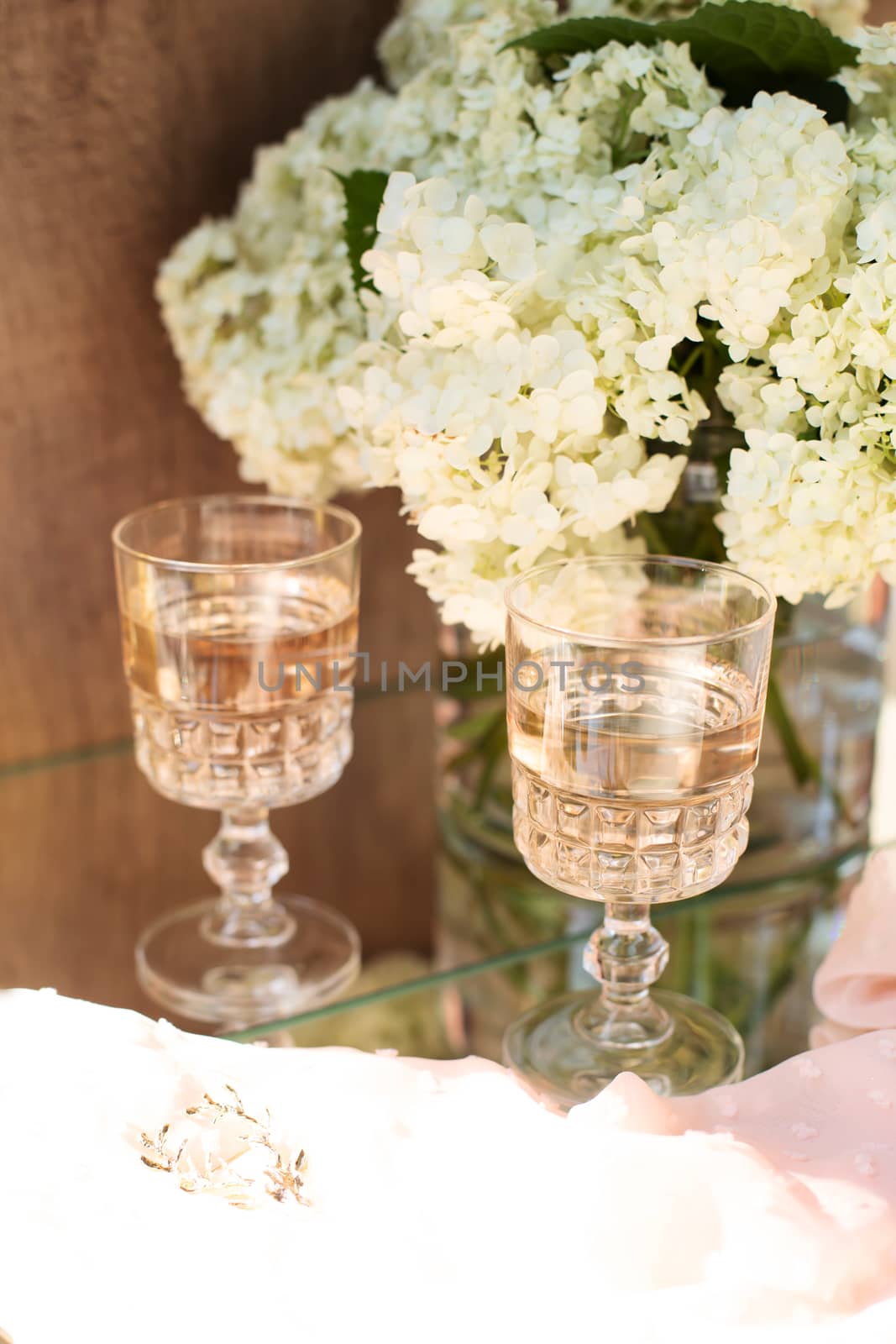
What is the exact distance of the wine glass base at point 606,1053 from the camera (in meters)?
0.65

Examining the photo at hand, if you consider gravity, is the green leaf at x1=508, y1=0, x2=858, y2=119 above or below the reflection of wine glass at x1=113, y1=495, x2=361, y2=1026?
above

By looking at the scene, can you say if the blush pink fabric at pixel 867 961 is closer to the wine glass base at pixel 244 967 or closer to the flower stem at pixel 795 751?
the flower stem at pixel 795 751

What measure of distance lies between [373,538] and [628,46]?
41 cm

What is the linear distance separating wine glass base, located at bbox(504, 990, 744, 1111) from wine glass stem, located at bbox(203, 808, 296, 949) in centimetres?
16

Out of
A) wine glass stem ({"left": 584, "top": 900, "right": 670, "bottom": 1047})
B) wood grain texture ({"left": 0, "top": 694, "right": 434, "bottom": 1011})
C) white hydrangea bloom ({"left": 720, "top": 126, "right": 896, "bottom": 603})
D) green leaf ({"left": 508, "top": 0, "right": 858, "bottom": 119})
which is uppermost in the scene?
green leaf ({"left": 508, "top": 0, "right": 858, "bottom": 119})

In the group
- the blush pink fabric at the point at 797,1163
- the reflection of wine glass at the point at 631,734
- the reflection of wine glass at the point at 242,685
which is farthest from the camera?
the reflection of wine glass at the point at 242,685

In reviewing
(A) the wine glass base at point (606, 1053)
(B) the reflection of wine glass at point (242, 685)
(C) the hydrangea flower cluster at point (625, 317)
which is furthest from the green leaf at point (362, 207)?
(A) the wine glass base at point (606, 1053)

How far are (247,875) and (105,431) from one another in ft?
0.99

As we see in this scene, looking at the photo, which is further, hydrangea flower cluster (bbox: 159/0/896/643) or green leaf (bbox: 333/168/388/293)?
green leaf (bbox: 333/168/388/293)

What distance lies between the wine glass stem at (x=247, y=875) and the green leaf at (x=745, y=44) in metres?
0.42

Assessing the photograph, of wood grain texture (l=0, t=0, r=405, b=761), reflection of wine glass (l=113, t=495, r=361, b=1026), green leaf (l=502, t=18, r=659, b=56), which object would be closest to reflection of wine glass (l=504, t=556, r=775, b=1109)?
reflection of wine glass (l=113, t=495, r=361, b=1026)

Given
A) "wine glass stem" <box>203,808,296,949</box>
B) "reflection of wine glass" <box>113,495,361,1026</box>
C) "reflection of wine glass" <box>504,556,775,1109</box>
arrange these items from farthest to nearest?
"wine glass stem" <box>203,808,296,949</box>
"reflection of wine glass" <box>113,495,361,1026</box>
"reflection of wine glass" <box>504,556,775,1109</box>

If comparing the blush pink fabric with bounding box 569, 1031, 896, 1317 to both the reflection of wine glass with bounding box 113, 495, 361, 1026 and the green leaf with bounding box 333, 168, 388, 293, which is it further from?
the green leaf with bounding box 333, 168, 388, 293

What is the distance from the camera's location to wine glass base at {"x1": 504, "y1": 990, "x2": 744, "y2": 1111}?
652 millimetres
